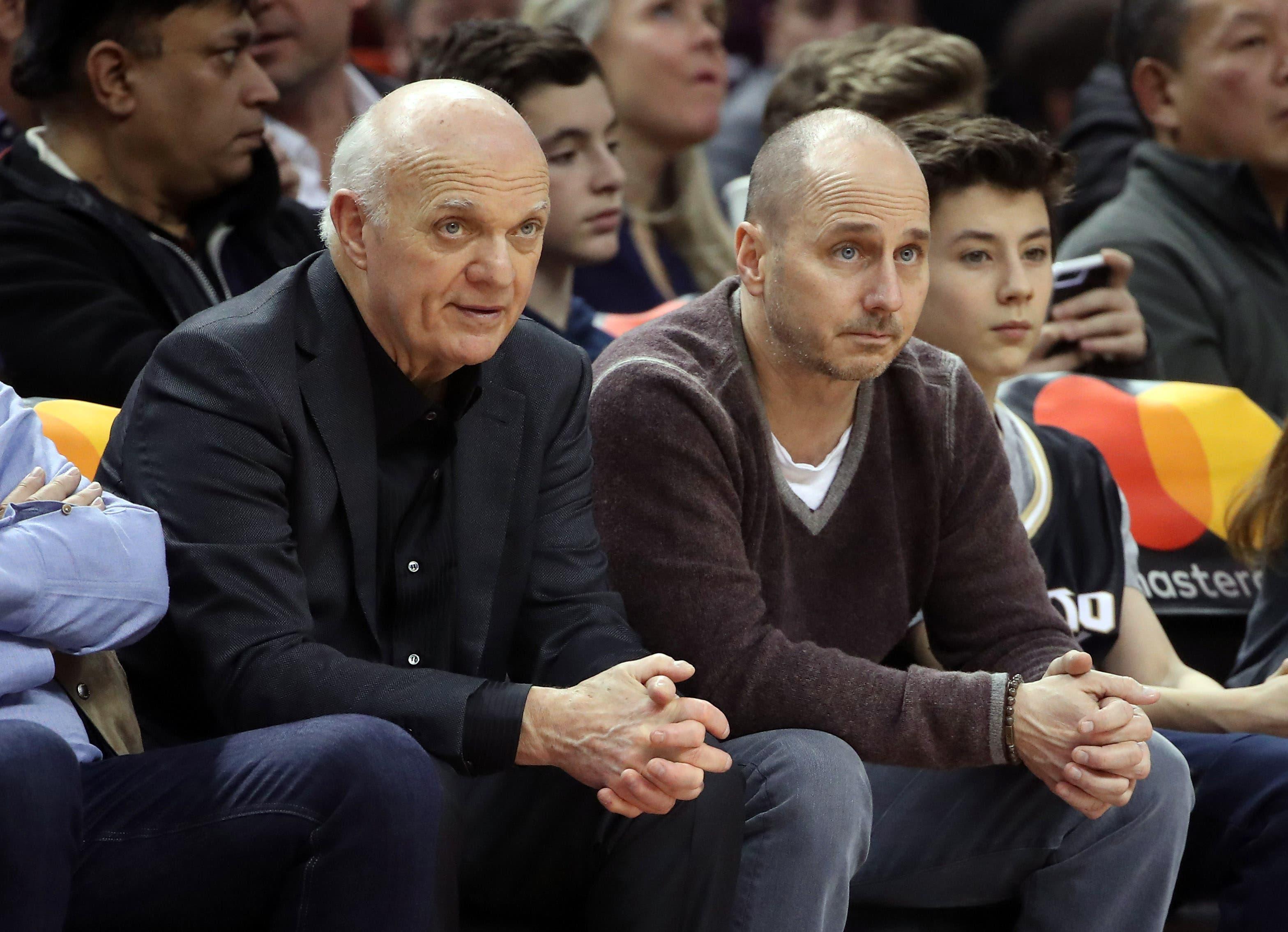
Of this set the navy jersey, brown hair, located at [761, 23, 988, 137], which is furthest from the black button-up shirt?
brown hair, located at [761, 23, 988, 137]

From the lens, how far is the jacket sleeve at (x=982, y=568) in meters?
2.57

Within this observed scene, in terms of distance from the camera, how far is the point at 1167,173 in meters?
4.05

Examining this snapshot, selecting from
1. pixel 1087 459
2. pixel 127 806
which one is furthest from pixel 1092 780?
pixel 127 806

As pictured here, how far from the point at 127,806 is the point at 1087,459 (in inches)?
69.0

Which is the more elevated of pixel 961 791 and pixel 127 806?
pixel 127 806

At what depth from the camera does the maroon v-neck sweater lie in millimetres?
2301

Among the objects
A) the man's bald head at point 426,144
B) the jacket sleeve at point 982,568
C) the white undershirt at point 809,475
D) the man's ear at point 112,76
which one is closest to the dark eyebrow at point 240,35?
the man's ear at point 112,76

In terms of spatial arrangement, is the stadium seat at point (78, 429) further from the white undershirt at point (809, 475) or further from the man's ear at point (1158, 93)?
the man's ear at point (1158, 93)

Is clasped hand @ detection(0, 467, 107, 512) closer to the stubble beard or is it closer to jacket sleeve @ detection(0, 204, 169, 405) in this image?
jacket sleeve @ detection(0, 204, 169, 405)

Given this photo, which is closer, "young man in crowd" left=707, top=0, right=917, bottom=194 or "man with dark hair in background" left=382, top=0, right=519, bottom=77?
"man with dark hair in background" left=382, top=0, right=519, bottom=77

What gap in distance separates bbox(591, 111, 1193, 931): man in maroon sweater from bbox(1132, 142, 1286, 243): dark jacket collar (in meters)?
1.62

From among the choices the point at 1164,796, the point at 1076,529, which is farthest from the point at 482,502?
the point at 1076,529

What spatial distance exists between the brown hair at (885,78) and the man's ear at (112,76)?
1.32 meters

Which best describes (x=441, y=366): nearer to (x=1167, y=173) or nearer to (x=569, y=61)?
(x=569, y=61)
